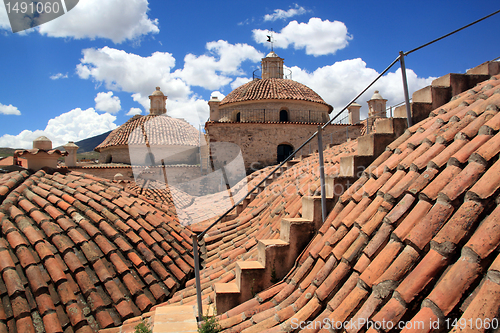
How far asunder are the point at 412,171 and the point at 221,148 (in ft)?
51.7

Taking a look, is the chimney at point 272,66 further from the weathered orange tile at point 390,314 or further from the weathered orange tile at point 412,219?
the weathered orange tile at point 390,314

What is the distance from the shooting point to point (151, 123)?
30344 mm

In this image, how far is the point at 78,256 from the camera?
169 inches

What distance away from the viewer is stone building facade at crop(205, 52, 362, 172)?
59.3ft

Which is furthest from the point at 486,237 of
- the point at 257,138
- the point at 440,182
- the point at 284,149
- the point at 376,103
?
the point at 376,103

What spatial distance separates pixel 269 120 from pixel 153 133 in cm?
1445

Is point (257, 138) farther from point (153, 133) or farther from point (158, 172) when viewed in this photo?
point (153, 133)

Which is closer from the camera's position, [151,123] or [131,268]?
[131,268]

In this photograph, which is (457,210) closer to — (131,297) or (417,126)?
(417,126)

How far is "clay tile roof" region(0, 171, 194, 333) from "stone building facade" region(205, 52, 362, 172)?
1196 cm

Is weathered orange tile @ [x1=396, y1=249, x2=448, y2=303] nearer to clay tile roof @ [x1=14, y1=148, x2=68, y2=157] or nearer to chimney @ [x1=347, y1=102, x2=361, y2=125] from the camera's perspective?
clay tile roof @ [x1=14, y1=148, x2=68, y2=157]

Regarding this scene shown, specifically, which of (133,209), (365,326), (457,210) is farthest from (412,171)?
(133,209)

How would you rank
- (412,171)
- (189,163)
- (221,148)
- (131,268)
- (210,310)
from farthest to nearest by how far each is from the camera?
(189,163) < (221,148) < (131,268) < (210,310) < (412,171)

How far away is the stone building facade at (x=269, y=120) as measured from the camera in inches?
711
